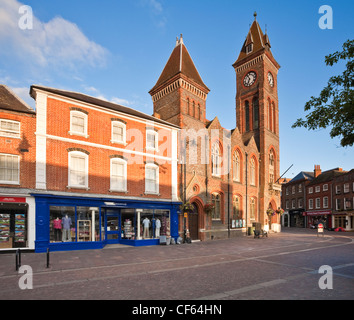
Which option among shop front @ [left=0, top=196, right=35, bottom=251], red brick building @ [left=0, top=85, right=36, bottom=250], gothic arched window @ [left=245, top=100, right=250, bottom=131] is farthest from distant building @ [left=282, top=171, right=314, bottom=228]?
red brick building @ [left=0, top=85, right=36, bottom=250]

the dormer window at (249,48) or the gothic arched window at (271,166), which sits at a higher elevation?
the dormer window at (249,48)

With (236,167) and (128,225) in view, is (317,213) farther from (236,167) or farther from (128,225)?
(128,225)

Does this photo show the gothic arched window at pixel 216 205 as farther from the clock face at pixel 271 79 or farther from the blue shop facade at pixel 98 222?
the clock face at pixel 271 79

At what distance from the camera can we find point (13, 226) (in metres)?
14.8

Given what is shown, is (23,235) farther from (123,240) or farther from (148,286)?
(148,286)

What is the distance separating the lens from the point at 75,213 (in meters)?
16.6

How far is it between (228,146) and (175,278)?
2002cm

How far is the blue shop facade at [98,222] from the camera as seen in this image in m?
15.4

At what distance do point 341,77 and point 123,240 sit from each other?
16.7 meters

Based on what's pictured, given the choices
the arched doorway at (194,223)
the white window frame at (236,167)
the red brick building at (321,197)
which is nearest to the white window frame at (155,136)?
the arched doorway at (194,223)

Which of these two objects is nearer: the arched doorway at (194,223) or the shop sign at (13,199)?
the shop sign at (13,199)

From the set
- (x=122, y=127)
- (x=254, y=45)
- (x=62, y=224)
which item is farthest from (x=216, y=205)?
(x=254, y=45)

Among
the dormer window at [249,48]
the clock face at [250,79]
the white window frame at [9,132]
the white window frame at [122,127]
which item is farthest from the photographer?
the dormer window at [249,48]
